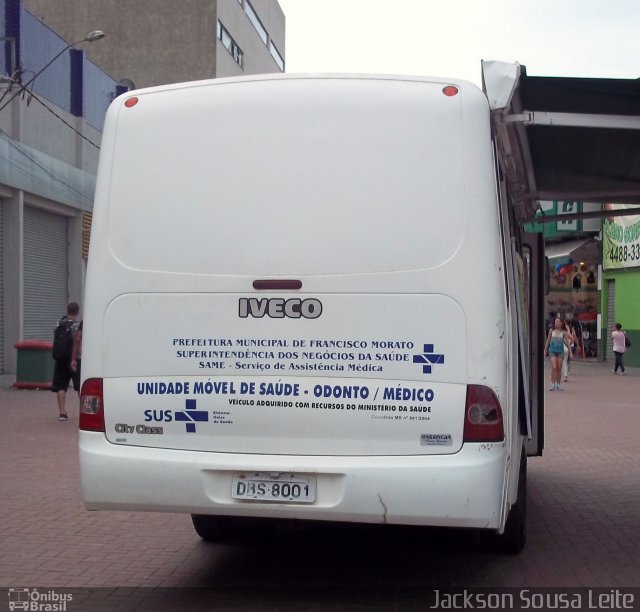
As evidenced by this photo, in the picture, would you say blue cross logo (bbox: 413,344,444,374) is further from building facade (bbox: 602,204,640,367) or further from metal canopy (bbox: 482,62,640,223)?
building facade (bbox: 602,204,640,367)

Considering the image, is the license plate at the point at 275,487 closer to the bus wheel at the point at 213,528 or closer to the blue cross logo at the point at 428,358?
the blue cross logo at the point at 428,358

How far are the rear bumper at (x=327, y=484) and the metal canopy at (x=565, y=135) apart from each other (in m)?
1.91

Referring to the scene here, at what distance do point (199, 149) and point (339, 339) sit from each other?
129 centimetres

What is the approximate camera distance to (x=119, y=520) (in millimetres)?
7758

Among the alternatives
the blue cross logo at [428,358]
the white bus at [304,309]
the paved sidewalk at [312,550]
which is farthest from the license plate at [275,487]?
the paved sidewalk at [312,550]

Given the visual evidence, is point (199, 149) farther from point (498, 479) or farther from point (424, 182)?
point (498, 479)

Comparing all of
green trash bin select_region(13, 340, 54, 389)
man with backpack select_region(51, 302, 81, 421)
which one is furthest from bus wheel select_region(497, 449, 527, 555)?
green trash bin select_region(13, 340, 54, 389)

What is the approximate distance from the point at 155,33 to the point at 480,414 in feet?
123

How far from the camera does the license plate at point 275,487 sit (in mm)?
5027

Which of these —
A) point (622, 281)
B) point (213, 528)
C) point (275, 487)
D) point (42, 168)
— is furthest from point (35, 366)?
point (622, 281)

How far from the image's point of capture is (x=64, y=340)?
1453 cm

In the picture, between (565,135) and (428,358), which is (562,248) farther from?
(428,358)

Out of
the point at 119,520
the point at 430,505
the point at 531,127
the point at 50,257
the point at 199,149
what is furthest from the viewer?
the point at 50,257

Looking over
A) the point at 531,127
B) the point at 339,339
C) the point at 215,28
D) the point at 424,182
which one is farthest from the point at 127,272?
the point at 215,28
